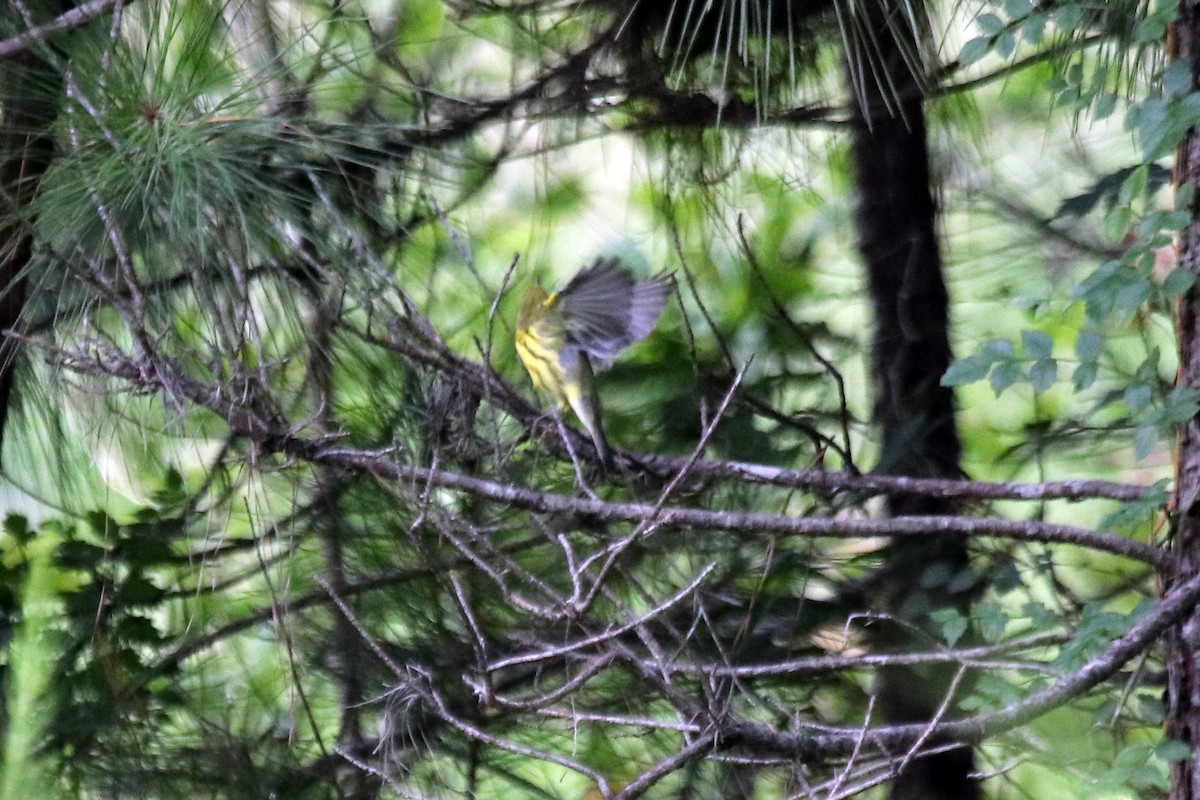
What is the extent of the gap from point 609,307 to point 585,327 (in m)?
0.03

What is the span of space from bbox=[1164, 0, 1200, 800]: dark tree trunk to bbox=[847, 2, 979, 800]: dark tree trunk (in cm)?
39

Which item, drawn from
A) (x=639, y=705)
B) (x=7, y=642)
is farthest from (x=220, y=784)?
(x=639, y=705)

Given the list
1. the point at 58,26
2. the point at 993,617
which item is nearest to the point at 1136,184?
the point at 993,617

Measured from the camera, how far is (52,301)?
4.01 feet

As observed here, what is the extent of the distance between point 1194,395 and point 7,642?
3.57 ft

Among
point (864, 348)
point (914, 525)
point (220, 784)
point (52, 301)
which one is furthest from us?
point (864, 348)

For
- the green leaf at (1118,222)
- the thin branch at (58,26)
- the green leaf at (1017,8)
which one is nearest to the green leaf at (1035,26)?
the green leaf at (1017,8)

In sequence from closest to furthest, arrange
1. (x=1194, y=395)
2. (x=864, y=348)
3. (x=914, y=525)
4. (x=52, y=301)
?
(x=1194, y=395), (x=914, y=525), (x=52, y=301), (x=864, y=348)

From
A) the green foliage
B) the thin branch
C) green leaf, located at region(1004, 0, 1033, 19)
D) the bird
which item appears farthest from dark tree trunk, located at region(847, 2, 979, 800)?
the thin branch

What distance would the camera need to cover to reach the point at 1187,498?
2.74ft

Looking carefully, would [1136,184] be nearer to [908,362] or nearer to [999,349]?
[999,349]

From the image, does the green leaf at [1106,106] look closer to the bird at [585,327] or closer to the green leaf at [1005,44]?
the green leaf at [1005,44]

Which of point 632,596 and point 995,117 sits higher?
point 995,117

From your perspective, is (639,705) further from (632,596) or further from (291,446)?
(291,446)
